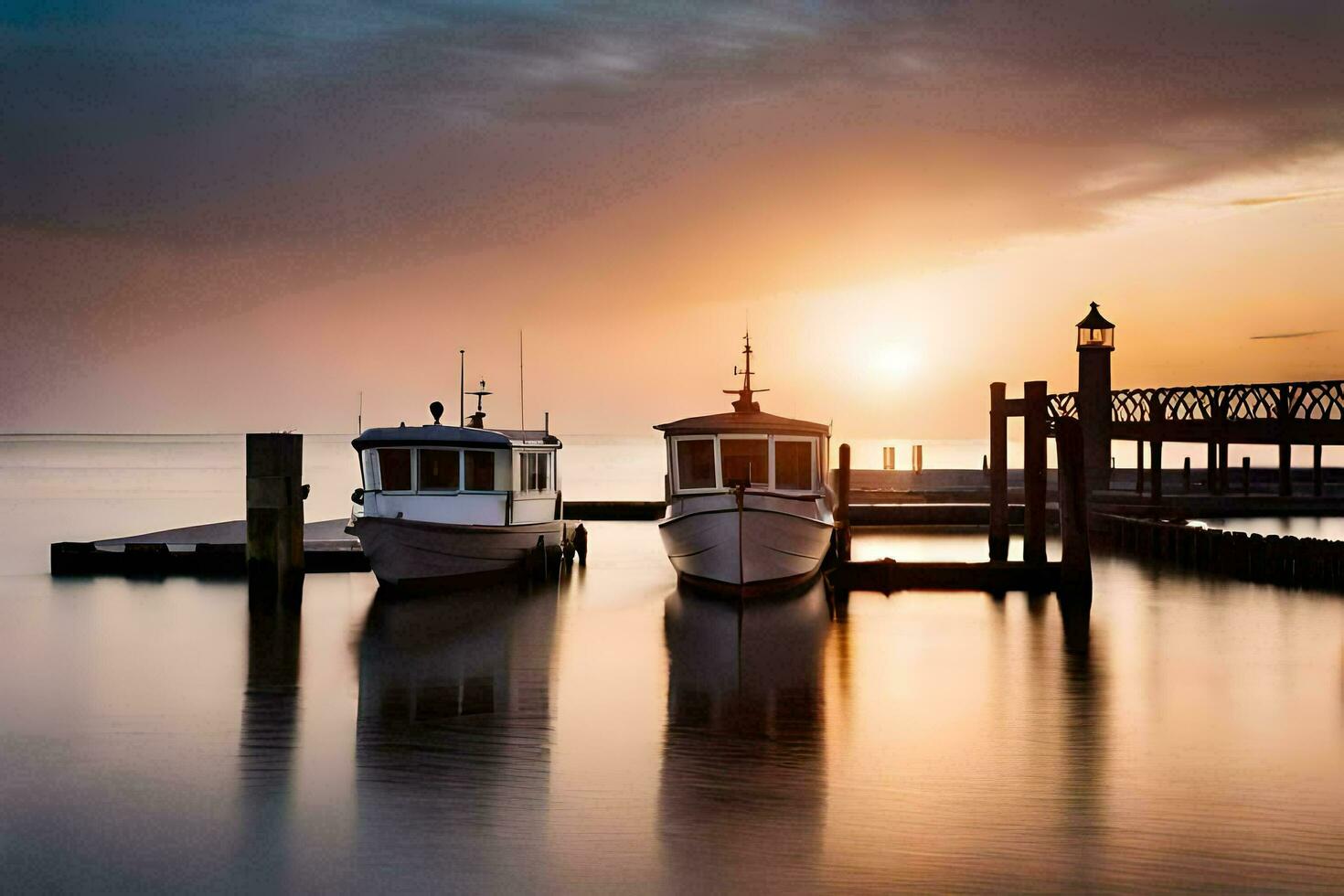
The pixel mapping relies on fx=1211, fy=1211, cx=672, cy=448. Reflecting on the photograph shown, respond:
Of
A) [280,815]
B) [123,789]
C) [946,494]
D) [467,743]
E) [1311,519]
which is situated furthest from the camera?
[946,494]

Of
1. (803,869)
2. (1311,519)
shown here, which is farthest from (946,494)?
(803,869)

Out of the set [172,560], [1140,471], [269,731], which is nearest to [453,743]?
[269,731]

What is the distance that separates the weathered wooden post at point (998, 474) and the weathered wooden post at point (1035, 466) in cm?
118

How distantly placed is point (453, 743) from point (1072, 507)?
11949 millimetres

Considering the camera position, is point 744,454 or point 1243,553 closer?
point 744,454

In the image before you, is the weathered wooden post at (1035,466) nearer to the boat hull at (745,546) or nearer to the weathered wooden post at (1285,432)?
the boat hull at (745,546)

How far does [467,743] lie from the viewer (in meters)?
12.3

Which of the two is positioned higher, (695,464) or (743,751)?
(695,464)

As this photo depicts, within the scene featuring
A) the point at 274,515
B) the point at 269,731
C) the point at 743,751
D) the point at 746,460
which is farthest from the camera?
the point at 746,460

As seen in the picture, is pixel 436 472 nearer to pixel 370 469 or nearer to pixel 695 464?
pixel 370 469

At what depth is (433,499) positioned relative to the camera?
2252 centimetres

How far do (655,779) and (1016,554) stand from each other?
20.7m

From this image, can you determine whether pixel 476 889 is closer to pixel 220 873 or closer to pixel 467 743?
pixel 220 873

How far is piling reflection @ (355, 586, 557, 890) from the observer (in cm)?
895
